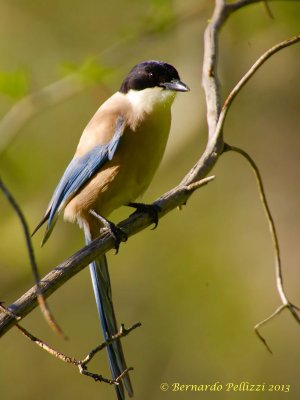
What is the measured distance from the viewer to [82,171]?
4062 mm

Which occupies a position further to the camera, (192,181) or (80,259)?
(192,181)

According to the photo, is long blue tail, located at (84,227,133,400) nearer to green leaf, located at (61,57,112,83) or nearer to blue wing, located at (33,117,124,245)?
blue wing, located at (33,117,124,245)

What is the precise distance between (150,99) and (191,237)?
8.42 ft

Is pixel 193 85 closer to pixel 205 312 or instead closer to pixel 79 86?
pixel 79 86

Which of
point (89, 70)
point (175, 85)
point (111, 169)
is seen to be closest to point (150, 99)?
point (175, 85)

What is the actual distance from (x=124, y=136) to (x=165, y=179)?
2.64 metres

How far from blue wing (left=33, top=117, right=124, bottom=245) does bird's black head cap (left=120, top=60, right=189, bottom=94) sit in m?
0.33

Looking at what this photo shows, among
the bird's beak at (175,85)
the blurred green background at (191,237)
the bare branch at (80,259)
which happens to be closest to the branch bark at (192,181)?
the bare branch at (80,259)

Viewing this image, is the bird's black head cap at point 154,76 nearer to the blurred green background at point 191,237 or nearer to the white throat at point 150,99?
the white throat at point 150,99

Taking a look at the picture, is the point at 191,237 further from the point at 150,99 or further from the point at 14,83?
the point at 14,83

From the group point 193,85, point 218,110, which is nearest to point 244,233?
point 193,85

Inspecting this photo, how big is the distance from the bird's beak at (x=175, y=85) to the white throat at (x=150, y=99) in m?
0.02

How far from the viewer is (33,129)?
689 centimetres

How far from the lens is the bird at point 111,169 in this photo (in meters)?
3.90
